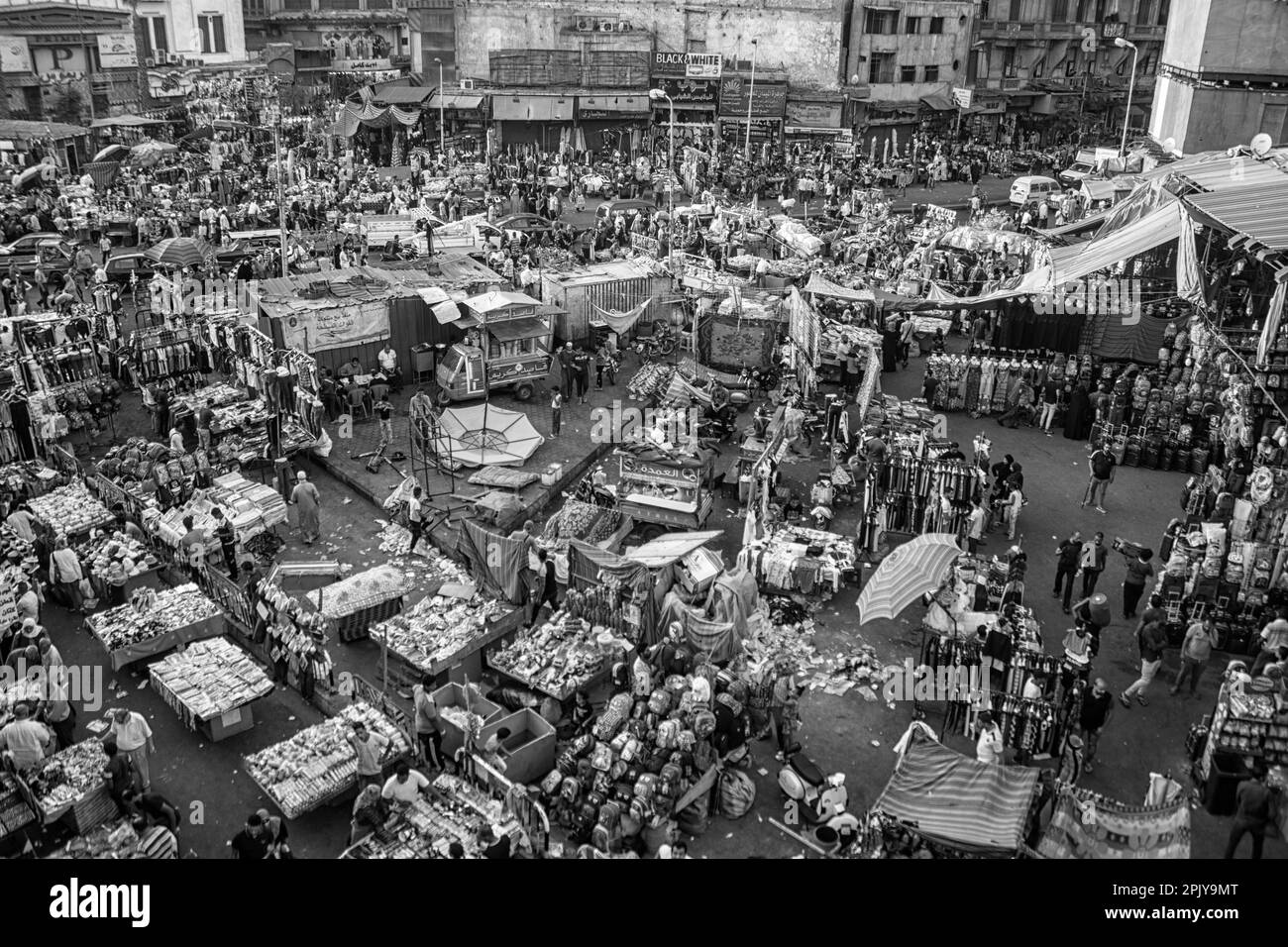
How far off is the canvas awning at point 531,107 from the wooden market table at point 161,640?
4573 cm

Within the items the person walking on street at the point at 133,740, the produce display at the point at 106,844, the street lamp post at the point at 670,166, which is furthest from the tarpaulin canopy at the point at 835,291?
the produce display at the point at 106,844

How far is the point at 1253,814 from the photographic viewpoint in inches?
448

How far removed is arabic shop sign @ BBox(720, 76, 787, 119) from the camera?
57.1 m

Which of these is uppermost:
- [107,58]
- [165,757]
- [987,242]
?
[107,58]

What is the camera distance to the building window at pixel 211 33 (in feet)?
262

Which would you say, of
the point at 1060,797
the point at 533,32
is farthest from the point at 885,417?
the point at 533,32

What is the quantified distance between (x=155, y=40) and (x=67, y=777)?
261ft

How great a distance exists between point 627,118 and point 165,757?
165ft

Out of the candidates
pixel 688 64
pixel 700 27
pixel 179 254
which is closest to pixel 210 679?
pixel 179 254

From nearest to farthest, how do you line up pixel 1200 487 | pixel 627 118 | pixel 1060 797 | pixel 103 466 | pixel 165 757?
pixel 1060 797 → pixel 165 757 → pixel 1200 487 → pixel 103 466 → pixel 627 118

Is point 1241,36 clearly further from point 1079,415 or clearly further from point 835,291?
point 1079,415

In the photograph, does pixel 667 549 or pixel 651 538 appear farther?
pixel 651 538

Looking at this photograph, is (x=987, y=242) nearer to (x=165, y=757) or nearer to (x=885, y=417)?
(x=885, y=417)

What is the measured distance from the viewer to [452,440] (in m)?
22.5
